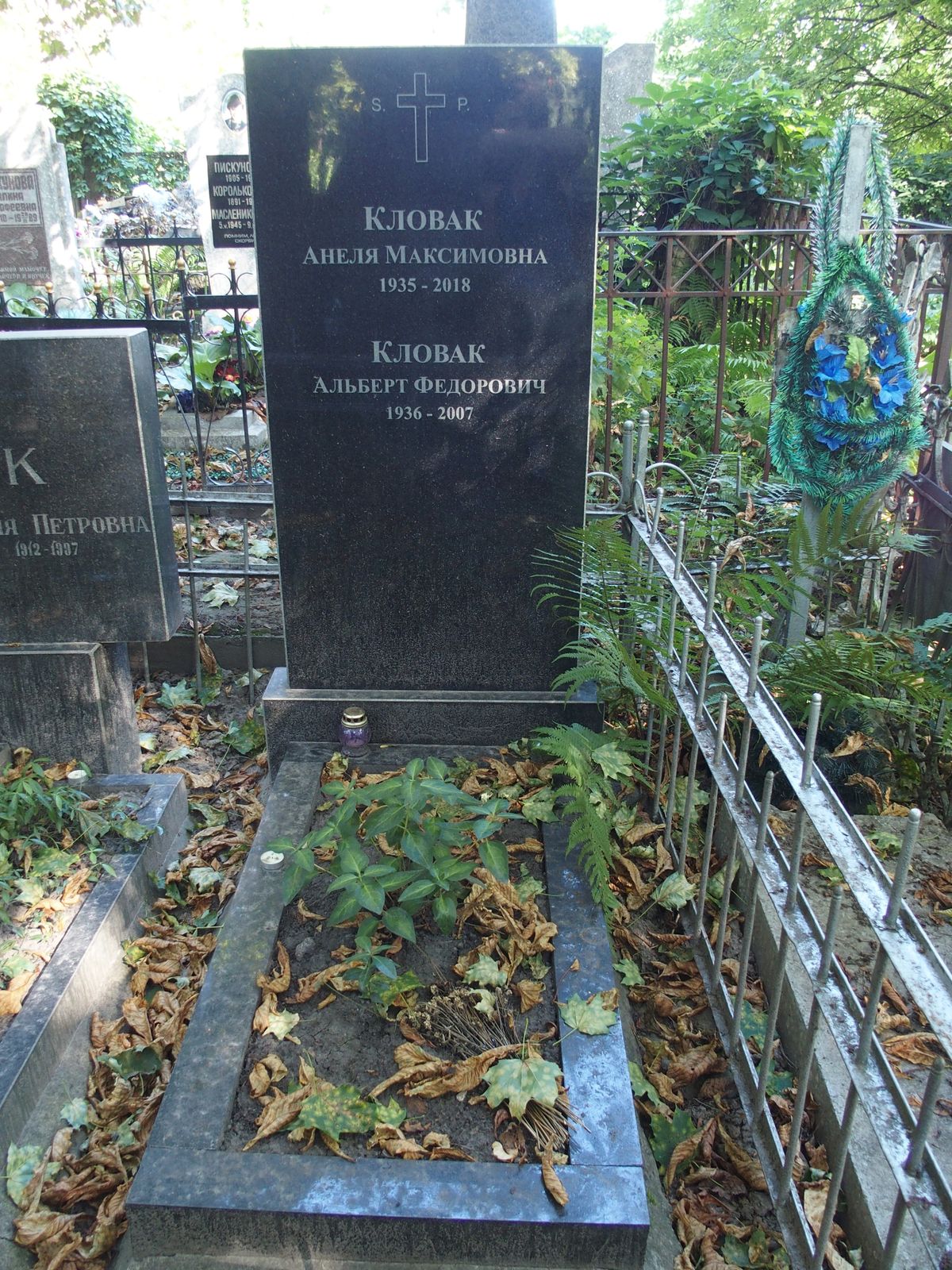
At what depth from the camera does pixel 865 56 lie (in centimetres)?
1627

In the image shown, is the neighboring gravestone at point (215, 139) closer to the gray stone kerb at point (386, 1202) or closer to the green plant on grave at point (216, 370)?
the green plant on grave at point (216, 370)

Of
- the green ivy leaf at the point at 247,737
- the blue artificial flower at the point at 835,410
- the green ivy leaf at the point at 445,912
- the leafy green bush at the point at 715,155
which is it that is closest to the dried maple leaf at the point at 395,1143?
the green ivy leaf at the point at 445,912

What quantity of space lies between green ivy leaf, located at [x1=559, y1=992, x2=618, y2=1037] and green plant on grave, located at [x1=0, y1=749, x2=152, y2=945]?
1.66 meters

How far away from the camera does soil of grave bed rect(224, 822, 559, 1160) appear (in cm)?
234

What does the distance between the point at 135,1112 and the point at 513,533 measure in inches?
93.8

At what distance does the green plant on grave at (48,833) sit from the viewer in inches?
127

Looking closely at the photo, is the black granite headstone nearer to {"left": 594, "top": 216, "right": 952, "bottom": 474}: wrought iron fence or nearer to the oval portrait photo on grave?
{"left": 594, "top": 216, "right": 952, "bottom": 474}: wrought iron fence

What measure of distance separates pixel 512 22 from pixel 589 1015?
188 inches

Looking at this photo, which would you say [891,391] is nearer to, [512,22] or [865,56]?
[512,22]

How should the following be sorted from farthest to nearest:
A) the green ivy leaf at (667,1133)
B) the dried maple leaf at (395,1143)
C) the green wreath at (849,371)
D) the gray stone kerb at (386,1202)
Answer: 1. the green wreath at (849,371)
2. the green ivy leaf at (667,1133)
3. the dried maple leaf at (395,1143)
4. the gray stone kerb at (386,1202)

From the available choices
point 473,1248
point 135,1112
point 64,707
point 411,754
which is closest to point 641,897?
point 411,754

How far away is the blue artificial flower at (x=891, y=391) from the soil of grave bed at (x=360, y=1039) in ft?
8.92

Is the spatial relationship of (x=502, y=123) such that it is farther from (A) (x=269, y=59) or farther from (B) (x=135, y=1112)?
(B) (x=135, y=1112)

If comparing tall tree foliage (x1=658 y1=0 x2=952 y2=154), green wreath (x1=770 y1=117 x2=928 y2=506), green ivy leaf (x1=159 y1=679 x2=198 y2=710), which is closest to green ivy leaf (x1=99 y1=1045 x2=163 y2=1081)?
green ivy leaf (x1=159 y1=679 x2=198 y2=710)
